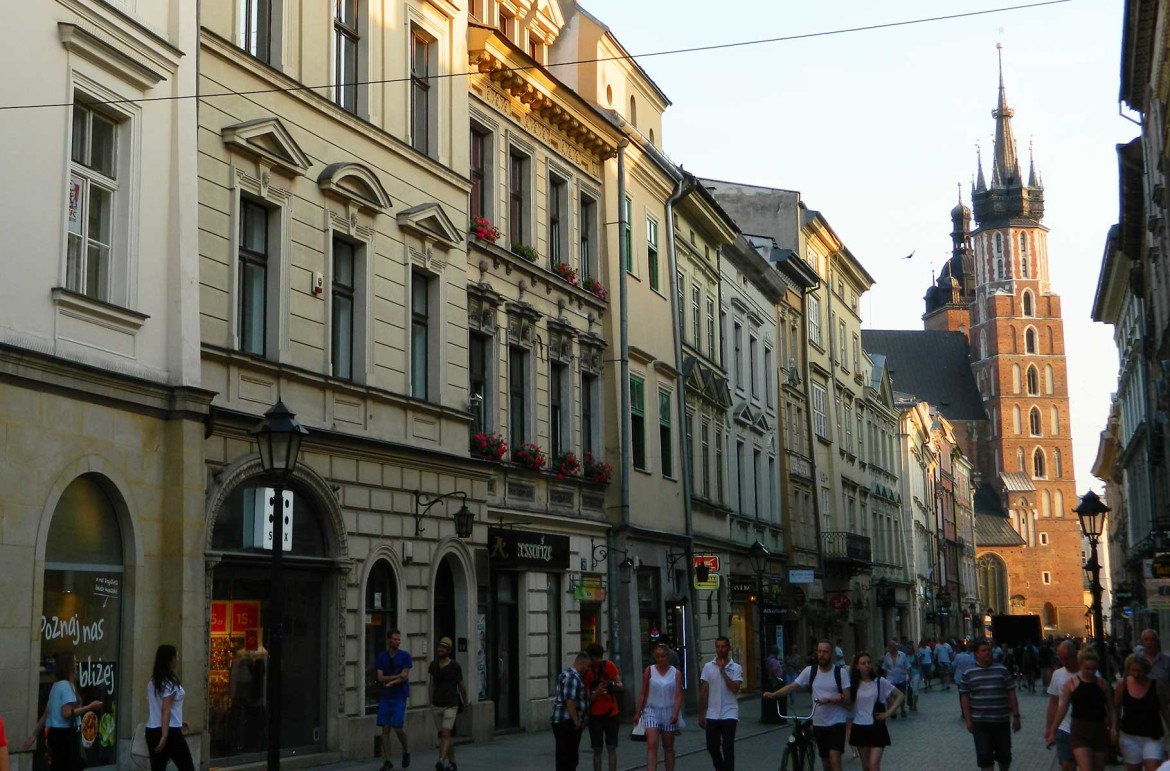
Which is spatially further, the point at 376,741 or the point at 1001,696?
the point at 376,741

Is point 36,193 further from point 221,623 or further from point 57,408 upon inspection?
point 221,623

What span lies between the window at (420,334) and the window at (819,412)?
31410 millimetres

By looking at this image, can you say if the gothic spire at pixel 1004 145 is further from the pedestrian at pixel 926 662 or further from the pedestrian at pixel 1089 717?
the pedestrian at pixel 1089 717

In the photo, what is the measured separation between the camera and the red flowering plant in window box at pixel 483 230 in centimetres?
2562

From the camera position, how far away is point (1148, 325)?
45.2 meters

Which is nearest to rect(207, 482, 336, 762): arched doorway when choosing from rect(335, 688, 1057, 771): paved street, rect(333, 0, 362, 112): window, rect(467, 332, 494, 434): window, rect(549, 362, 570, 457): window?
rect(335, 688, 1057, 771): paved street

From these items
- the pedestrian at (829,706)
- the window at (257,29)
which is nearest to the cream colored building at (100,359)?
the window at (257,29)

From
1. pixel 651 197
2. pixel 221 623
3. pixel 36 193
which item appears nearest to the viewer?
pixel 36 193

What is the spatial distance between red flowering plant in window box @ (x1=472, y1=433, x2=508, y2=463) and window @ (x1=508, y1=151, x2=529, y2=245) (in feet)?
14.2

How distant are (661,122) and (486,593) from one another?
→ 16.6 meters

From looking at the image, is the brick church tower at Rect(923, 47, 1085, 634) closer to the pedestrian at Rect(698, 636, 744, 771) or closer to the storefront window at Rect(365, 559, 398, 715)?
the storefront window at Rect(365, 559, 398, 715)

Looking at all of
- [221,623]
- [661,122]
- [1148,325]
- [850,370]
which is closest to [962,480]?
[850,370]

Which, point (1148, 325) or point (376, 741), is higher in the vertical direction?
point (1148, 325)

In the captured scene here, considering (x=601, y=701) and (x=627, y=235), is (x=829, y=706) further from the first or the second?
(x=627, y=235)
